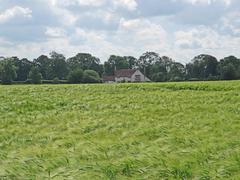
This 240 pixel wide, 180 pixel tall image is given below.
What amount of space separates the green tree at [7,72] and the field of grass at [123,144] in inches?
3399

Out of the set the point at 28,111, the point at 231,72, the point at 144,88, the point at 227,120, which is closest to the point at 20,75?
the point at 231,72

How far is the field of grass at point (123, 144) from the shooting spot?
8484 millimetres

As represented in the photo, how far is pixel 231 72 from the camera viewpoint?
9594 centimetres

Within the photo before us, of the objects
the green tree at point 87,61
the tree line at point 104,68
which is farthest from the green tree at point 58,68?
the green tree at point 87,61

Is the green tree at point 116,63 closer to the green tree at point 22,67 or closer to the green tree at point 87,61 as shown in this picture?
the green tree at point 87,61

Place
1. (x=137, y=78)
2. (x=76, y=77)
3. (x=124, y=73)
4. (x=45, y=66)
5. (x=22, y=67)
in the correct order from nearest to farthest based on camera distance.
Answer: (x=76, y=77) → (x=22, y=67) → (x=137, y=78) → (x=45, y=66) → (x=124, y=73)

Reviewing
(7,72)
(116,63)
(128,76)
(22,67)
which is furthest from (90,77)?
(116,63)

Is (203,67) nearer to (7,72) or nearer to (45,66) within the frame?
(45,66)

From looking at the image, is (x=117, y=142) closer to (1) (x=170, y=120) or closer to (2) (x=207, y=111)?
(1) (x=170, y=120)

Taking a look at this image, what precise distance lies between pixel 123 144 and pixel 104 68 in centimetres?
12796

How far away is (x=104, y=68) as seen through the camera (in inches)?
5472

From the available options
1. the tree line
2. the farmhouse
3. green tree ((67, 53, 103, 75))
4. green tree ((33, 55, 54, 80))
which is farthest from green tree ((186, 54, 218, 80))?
green tree ((33, 55, 54, 80))

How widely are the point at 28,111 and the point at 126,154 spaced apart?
39.9ft

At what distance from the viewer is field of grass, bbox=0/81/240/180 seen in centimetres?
848
